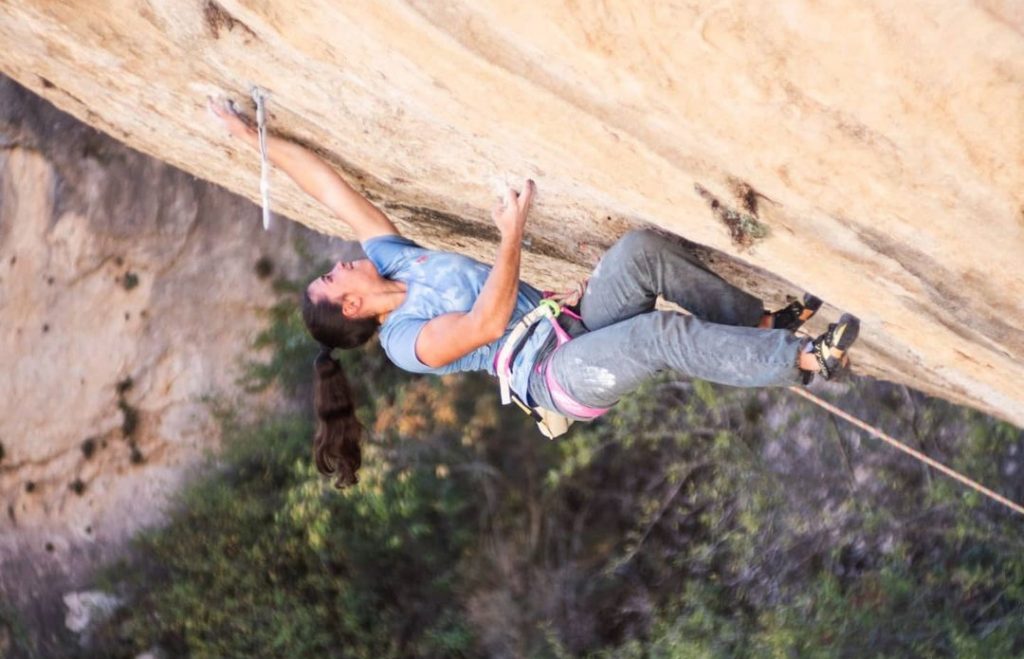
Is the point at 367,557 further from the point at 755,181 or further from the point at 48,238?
the point at 755,181

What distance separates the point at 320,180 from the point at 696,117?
1440mm

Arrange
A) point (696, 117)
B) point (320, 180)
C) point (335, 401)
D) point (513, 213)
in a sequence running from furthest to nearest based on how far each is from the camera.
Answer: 1. point (320, 180)
2. point (335, 401)
3. point (513, 213)
4. point (696, 117)

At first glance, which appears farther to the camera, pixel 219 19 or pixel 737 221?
pixel 219 19

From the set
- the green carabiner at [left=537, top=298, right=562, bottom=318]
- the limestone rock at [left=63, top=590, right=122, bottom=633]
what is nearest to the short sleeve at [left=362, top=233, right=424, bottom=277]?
the green carabiner at [left=537, top=298, right=562, bottom=318]

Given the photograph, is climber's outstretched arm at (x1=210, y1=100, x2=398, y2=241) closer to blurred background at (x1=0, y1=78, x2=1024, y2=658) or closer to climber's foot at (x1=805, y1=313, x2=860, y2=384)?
climber's foot at (x1=805, y1=313, x2=860, y2=384)

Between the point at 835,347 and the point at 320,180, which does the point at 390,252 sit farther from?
the point at 835,347

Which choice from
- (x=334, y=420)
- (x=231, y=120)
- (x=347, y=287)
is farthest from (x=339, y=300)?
(x=231, y=120)

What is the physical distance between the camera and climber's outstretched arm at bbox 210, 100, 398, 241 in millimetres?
3139

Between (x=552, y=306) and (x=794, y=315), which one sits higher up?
(x=794, y=315)

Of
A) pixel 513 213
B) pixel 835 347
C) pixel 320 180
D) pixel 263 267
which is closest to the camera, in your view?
pixel 835 347

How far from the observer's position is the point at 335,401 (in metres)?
3.10

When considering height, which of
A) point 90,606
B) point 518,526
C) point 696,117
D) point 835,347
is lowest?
point 90,606

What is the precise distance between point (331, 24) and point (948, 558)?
15.1 ft

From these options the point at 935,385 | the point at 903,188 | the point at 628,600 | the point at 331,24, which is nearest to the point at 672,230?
the point at 903,188
